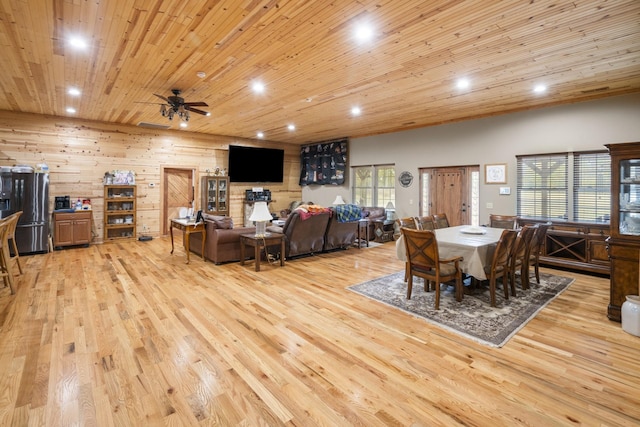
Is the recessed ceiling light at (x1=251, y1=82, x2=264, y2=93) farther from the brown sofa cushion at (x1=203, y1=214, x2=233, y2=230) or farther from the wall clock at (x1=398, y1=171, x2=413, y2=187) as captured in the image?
the wall clock at (x1=398, y1=171, x2=413, y2=187)

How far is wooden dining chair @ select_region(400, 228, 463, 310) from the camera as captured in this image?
11.2 ft

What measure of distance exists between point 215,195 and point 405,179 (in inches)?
213

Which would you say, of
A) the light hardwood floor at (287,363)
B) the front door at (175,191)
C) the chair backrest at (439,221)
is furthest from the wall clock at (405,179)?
the front door at (175,191)

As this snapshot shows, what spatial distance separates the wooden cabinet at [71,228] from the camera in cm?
669

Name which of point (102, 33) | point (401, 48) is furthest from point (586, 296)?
point (102, 33)

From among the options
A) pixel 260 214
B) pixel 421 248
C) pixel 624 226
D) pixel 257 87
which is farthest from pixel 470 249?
pixel 257 87

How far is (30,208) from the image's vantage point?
243 inches

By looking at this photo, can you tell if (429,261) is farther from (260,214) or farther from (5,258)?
(5,258)

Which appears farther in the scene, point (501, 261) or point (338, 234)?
point (338, 234)

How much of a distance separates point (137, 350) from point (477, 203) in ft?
22.0

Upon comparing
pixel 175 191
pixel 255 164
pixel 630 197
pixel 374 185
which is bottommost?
pixel 630 197

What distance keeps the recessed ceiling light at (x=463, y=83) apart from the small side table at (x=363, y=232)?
3242mm

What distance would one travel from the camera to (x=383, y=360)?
250 cm

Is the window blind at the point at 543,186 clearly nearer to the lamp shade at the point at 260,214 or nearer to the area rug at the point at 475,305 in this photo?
the area rug at the point at 475,305
